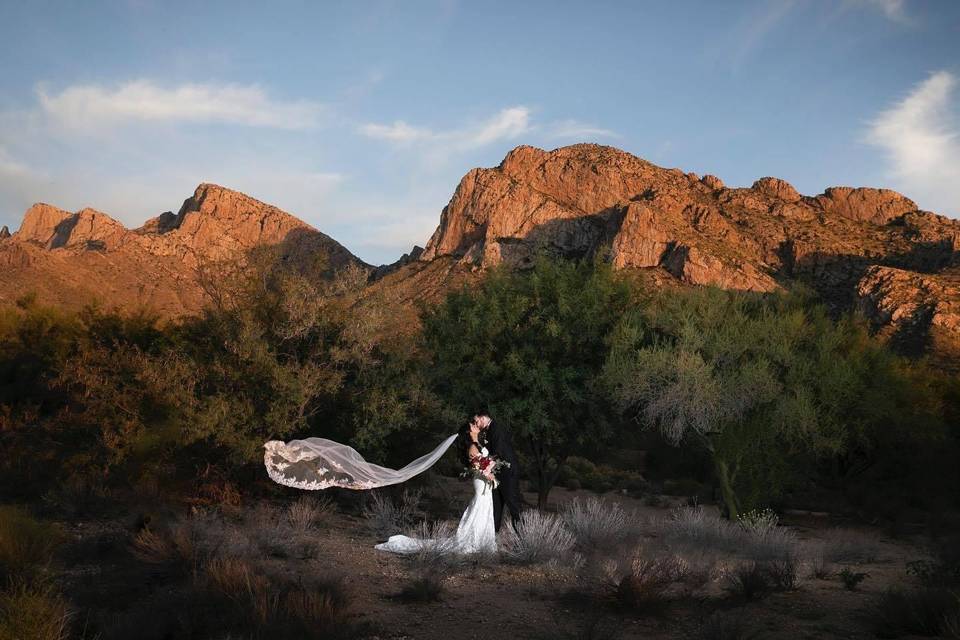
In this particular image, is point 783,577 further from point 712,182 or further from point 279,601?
point 712,182

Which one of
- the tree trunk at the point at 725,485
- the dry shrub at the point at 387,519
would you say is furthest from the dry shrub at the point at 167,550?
the tree trunk at the point at 725,485

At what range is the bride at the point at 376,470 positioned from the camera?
11.7 meters

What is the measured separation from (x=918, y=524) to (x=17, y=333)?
3333 cm

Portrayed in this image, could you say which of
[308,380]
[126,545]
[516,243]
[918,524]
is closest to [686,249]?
[516,243]

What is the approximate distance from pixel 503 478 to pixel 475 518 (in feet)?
3.83

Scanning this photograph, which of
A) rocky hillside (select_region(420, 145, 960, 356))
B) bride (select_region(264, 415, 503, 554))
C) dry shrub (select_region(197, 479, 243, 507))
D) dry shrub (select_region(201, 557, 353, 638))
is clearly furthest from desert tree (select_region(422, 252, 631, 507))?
rocky hillside (select_region(420, 145, 960, 356))

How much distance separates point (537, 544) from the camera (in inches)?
406

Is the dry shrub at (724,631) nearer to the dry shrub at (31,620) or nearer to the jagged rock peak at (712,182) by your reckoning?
the dry shrub at (31,620)

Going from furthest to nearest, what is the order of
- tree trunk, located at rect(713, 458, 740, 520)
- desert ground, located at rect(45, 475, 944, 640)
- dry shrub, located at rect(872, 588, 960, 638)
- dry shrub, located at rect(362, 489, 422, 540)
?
tree trunk, located at rect(713, 458, 740, 520)
dry shrub, located at rect(362, 489, 422, 540)
desert ground, located at rect(45, 475, 944, 640)
dry shrub, located at rect(872, 588, 960, 638)

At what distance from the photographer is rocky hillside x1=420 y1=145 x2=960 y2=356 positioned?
63750 millimetres

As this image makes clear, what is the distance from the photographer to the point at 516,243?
106 meters

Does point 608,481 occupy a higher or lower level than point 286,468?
lower

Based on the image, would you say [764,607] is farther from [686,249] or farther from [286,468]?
[686,249]

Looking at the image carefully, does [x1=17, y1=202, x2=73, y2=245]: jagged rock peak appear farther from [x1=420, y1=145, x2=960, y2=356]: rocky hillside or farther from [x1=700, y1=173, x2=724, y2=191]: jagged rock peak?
[x1=700, y1=173, x2=724, y2=191]: jagged rock peak
